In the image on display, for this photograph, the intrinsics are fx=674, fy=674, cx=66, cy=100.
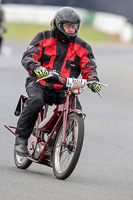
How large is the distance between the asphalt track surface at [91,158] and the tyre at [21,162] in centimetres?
7

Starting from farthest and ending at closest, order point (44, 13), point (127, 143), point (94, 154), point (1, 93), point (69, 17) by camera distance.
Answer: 1. point (44, 13)
2. point (1, 93)
3. point (127, 143)
4. point (94, 154)
5. point (69, 17)

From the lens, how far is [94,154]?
8.91m

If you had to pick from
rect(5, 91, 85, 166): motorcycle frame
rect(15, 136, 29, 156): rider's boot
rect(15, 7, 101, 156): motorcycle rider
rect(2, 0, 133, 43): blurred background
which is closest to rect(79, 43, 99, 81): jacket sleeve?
rect(15, 7, 101, 156): motorcycle rider

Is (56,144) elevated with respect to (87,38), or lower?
elevated

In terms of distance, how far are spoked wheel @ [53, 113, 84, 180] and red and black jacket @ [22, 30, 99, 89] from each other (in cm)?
56

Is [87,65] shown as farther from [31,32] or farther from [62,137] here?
[31,32]

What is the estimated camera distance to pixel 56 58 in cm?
707

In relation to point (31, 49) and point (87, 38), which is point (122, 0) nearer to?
point (87, 38)

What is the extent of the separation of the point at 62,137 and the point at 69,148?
0.49 feet

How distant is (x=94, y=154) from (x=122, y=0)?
94.8 ft

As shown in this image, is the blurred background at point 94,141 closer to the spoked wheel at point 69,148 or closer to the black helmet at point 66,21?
the spoked wheel at point 69,148

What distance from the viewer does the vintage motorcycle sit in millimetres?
6516

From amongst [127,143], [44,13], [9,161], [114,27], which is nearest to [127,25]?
[114,27]

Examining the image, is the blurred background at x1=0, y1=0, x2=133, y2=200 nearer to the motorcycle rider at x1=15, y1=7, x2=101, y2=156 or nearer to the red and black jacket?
the motorcycle rider at x1=15, y1=7, x2=101, y2=156
